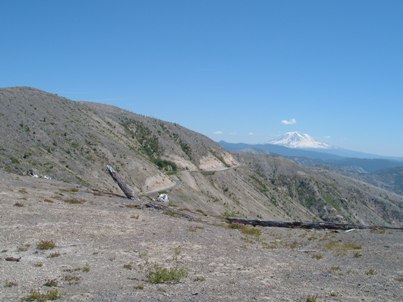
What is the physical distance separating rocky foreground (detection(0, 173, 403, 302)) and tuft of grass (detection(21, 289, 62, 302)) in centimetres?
3

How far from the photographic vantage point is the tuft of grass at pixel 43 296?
535 inches

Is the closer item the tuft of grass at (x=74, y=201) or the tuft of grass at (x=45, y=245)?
the tuft of grass at (x=45, y=245)

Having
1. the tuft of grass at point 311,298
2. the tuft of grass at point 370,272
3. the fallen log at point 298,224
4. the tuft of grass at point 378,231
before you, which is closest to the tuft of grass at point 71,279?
the tuft of grass at point 311,298

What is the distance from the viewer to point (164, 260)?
2141 centimetres

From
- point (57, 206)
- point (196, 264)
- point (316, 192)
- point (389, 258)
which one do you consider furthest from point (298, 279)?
point (316, 192)

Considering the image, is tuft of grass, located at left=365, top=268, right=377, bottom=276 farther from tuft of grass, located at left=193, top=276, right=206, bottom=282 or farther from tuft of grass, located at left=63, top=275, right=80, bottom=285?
tuft of grass, located at left=63, top=275, right=80, bottom=285

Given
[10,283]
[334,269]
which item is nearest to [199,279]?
[10,283]

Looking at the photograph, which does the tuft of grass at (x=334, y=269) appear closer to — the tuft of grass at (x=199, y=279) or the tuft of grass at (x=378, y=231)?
the tuft of grass at (x=199, y=279)

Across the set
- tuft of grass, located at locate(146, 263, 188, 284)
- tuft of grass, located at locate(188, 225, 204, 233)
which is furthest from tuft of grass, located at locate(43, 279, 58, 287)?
tuft of grass, located at locate(188, 225, 204, 233)

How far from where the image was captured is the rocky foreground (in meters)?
16.0

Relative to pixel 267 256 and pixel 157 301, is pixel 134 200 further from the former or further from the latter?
pixel 157 301

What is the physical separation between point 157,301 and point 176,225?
1694 centimetres

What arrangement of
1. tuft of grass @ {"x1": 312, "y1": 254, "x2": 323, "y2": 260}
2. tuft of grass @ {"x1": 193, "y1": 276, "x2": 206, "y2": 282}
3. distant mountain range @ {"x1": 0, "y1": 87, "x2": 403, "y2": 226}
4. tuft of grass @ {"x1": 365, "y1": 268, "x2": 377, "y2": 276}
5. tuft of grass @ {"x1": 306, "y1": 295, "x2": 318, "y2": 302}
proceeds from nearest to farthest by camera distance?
tuft of grass @ {"x1": 306, "y1": 295, "x2": 318, "y2": 302} < tuft of grass @ {"x1": 193, "y1": 276, "x2": 206, "y2": 282} < tuft of grass @ {"x1": 365, "y1": 268, "x2": 377, "y2": 276} < tuft of grass @ {"x1": 312, "y1": 254, "x2": 323, "y2": 260} < distant mountain range @ {"x1": 0, "y1": 87, "x2": 403, "y2": 226}

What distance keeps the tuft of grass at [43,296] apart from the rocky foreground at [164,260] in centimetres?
3
